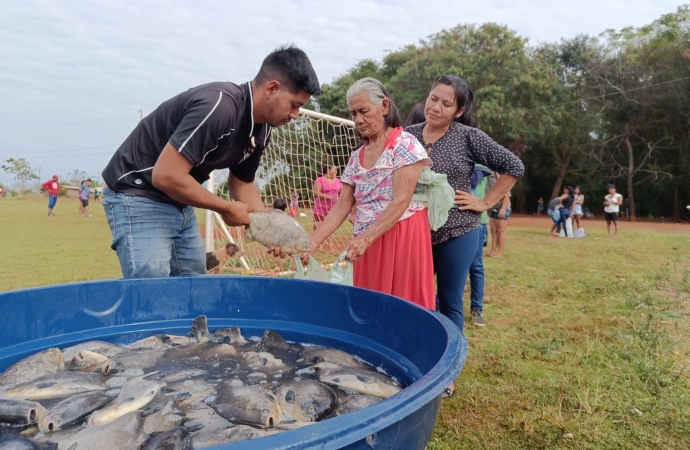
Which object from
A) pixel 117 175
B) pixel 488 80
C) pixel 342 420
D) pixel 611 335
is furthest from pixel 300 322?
pixel 488 80

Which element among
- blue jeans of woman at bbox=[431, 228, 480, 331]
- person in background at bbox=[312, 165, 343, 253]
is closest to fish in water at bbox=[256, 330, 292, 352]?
blue jeans of woman at bbox=[431, 228, 480, 331]

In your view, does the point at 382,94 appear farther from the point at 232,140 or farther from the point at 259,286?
the point at 259,286

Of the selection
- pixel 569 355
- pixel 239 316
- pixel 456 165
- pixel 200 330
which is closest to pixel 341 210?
pixel 456 165

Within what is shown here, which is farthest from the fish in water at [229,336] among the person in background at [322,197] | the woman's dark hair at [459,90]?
the person in background at [322,197]

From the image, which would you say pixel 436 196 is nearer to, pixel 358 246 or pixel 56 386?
pixel 358 246

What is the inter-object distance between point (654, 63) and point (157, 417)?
27.0m

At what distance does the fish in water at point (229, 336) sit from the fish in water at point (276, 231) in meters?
0.49

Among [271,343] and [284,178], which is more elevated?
[284,178]

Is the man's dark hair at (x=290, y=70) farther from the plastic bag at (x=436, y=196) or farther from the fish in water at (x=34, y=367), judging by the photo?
the fish in water at (x=34, y=367)

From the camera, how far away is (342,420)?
1.08 m

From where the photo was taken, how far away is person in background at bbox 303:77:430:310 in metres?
2.66

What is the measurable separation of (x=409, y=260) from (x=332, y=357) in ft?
2.43

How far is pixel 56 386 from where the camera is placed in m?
1.98

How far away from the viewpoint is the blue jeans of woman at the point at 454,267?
2943mm
